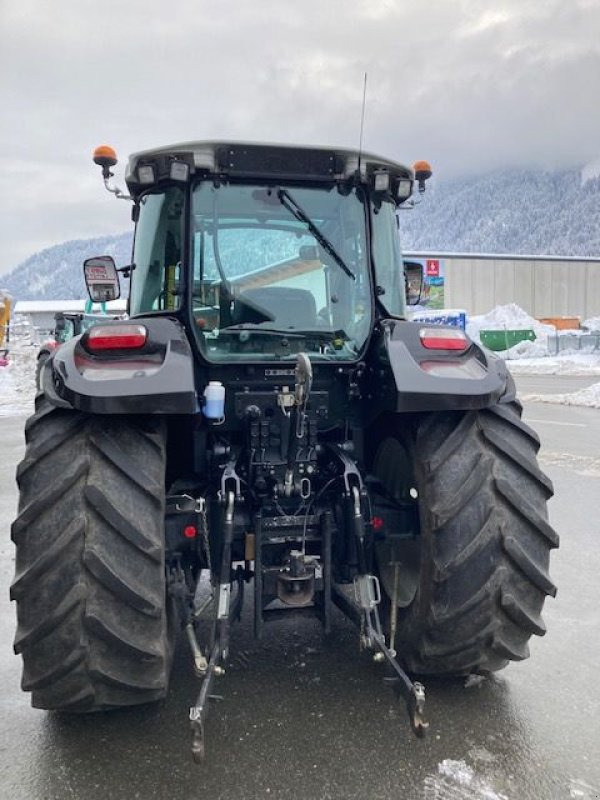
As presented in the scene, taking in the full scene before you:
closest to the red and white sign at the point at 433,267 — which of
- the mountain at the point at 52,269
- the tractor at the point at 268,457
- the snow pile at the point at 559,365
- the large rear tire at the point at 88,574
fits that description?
the snow pile at the point at 559,365

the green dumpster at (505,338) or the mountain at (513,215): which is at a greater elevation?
the mountain at (513,215)

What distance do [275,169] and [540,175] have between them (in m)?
118

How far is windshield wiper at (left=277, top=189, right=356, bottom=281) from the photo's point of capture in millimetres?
3471

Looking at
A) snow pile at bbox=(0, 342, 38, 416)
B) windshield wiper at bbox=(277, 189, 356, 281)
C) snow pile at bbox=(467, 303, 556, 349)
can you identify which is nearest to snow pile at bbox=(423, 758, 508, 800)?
windshield wiper at bbox=(277, 189, 356, 281)

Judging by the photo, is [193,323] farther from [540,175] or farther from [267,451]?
[540,175]

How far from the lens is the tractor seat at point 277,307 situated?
11.1ft

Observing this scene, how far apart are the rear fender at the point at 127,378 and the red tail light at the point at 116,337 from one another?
37 mm

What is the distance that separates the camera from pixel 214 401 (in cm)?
301

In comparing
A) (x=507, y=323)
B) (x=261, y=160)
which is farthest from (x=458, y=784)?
(x=507, y=323)

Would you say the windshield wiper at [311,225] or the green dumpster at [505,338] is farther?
the green dumpster at [505,338]

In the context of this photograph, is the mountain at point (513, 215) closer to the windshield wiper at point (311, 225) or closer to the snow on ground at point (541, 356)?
the snow on ground at point (541, 356)

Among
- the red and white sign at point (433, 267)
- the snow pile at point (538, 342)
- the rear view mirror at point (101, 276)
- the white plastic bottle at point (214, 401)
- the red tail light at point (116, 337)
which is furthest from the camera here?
the red and white sign at point (433, 267)

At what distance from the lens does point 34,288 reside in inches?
6658

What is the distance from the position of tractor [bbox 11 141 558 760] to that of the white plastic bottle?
1 cm
